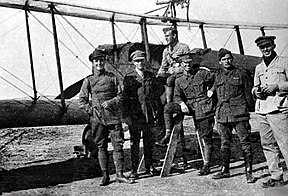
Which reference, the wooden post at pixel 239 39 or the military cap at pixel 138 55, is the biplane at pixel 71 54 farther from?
the military cap at pixel 138 55

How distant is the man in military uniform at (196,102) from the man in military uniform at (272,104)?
80 centimetres

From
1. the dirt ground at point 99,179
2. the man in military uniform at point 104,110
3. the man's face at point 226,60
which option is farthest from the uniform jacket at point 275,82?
the man in military uniform at point 104,110

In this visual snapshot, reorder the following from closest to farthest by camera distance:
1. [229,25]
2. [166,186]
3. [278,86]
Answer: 1. [278,86]
2. [166,186]
3. [229,25]

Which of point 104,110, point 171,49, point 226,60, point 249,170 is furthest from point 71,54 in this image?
point 249,170

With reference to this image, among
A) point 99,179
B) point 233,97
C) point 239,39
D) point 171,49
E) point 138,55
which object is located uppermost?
point 239,39

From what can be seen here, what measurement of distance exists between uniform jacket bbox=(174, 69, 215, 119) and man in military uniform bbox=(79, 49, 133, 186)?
3.04 ft

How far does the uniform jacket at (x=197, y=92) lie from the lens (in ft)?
16.0

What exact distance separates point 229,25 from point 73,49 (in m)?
4.24

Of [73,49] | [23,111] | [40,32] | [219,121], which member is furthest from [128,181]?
[40,32]

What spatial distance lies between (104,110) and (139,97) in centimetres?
62

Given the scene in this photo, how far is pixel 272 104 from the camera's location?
4125 mm

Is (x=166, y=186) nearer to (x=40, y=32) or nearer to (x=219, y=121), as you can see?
(x=219, y=121)

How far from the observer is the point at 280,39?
4.59m

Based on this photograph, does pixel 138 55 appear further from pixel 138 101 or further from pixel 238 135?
pixel 238 135
